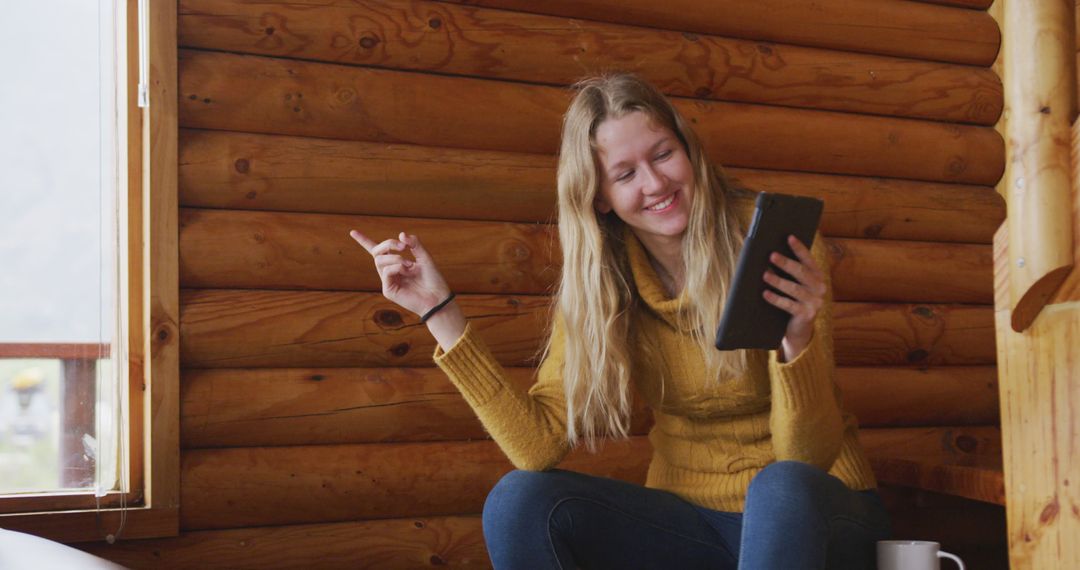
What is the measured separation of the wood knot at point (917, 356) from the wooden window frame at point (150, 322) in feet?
7.47

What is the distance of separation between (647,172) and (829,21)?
1419 mm

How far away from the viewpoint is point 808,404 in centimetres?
222

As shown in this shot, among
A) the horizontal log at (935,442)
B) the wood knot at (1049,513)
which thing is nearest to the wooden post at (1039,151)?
the wood knot at (1049,513)

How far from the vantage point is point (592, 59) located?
10.7ft

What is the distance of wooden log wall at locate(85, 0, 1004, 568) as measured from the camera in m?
2.90

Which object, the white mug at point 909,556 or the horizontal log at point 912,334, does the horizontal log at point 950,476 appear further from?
the white mug at point 909,556

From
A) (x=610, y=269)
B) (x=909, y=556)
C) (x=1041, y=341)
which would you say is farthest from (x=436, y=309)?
(x=1041, y=341)

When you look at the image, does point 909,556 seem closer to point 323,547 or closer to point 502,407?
point 502,407

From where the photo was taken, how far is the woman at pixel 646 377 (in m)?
2.26

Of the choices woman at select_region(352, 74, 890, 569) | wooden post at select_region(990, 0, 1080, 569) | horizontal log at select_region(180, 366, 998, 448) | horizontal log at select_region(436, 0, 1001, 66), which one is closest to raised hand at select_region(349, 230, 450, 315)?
woman at select_region(352, 74, 890, 569)

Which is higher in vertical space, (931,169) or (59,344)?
(931,169)

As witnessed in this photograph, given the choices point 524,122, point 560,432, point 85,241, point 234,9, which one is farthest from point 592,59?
point 85,241

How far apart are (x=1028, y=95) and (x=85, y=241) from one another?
92.4 inches

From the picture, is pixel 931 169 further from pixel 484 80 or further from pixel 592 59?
pixel 484 80
